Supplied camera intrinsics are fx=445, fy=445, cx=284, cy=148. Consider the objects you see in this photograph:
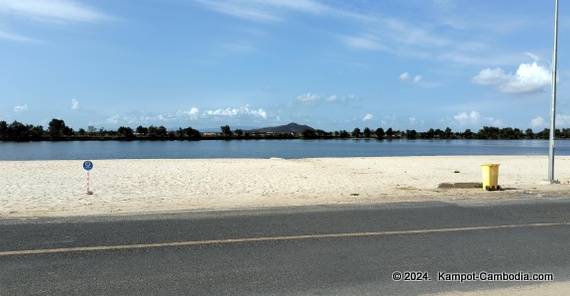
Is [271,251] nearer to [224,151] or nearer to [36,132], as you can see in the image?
[224,151]

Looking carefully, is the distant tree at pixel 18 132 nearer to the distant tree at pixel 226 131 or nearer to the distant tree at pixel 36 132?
the distant tree at pixel 36 132

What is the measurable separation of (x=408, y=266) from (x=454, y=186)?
1144 cm

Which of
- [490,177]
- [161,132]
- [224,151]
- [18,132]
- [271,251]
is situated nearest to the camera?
[271,251]

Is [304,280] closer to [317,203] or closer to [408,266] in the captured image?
[408,266]

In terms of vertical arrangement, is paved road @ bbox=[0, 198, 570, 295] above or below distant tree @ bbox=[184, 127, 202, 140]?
below

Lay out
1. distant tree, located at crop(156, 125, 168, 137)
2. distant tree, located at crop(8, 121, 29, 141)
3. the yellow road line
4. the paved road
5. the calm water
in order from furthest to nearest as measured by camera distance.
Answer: distant tree, located at crop(156, 125, 168, 137)
distant tree, located at crop(8, 121, 29, 141)
the calm water
the yellow road line
the paved road

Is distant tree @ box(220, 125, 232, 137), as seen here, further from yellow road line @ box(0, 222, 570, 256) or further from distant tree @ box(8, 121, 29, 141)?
yellow road line @ box(0, 222, 570, 256)

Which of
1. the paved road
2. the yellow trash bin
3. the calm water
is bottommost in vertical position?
the calm water

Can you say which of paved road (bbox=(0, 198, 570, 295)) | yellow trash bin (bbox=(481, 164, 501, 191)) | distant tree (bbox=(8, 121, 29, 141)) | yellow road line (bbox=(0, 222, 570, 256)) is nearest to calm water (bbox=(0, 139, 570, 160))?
distant tree (bbox=(8, 121, 29, 141))

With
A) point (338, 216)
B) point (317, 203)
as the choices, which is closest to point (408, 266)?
point (338, 216)

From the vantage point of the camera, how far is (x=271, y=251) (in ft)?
21.3

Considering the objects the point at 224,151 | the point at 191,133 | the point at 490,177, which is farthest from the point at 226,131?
the point at 490,177

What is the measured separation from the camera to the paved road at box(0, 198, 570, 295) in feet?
16.8

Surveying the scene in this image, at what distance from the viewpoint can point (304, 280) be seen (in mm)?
5277
